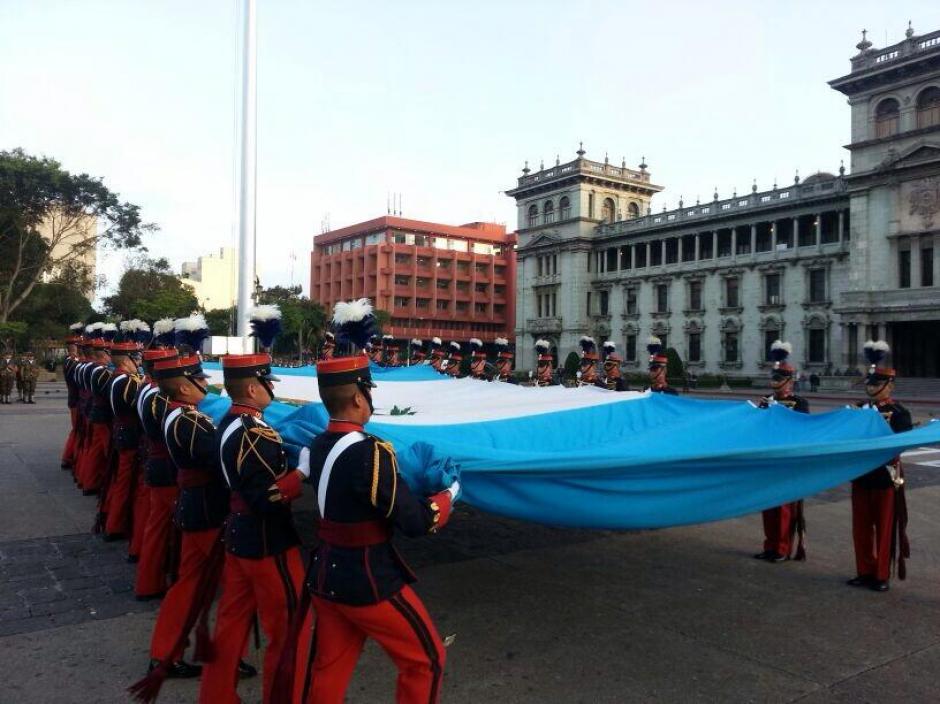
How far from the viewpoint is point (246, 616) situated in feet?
11.7

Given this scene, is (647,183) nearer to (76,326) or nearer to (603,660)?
(76,326)

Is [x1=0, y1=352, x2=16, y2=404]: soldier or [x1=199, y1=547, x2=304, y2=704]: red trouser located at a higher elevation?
[x1=0, y1=352, x2=16, y2=404]: soldier

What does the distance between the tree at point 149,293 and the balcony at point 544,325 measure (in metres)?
27.9

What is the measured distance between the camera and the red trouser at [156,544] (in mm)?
5180

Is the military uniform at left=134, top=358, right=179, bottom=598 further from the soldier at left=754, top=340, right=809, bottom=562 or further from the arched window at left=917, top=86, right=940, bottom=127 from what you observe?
the arched window at left=917, top=86, right=940, bottom=127

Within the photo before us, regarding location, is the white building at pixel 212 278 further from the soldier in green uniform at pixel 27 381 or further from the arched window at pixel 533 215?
the soldier in green uniform at pixel 27 381

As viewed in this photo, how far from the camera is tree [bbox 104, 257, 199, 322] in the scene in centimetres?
4350

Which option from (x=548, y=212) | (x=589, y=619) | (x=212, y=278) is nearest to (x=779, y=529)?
(x=589, y=619)

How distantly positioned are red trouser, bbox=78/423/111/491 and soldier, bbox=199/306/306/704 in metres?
5.92

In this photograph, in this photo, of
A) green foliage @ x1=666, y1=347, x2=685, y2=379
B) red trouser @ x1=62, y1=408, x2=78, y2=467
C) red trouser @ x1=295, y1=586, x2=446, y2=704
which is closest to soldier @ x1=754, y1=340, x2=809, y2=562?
red trouser @ x1=295, y1=586, x2=446, y2=704

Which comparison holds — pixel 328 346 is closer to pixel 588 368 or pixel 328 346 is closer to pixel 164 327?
pixel 588 368

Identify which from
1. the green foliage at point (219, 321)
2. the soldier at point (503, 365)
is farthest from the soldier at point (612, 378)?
the green foliage at point (219, 321)

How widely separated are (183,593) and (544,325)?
59.4 metres

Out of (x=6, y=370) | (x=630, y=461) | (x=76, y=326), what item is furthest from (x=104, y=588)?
(x=6, y=370)
